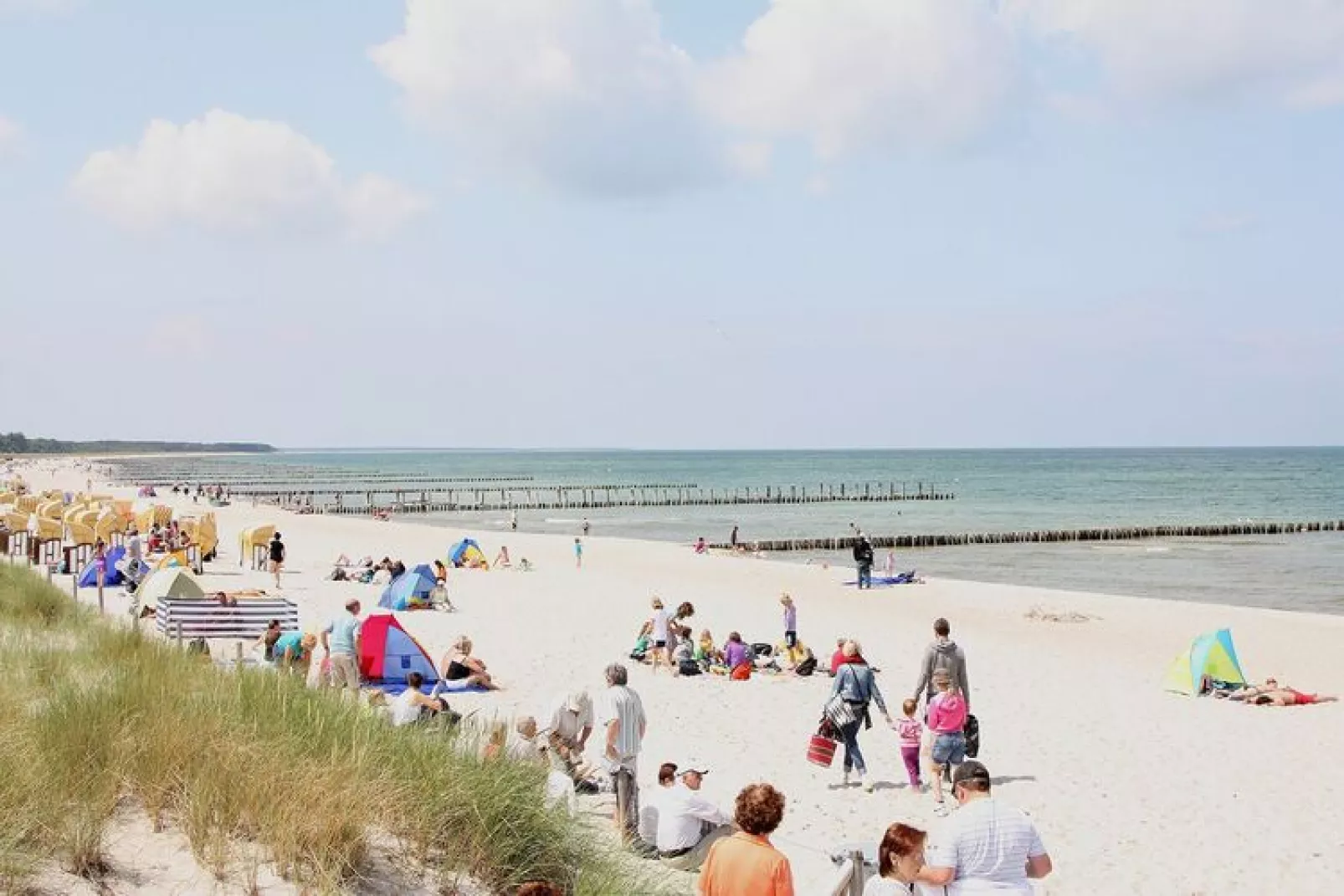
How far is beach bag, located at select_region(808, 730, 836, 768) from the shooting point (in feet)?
33.1

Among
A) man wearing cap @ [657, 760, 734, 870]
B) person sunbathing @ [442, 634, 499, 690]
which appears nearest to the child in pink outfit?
man wearing cap @ [657, 760, 734, 870]

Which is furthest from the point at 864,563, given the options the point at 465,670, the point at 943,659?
the point at 943,659

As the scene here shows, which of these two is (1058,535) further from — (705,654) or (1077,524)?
(705,654)

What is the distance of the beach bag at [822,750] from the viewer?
10086 mm

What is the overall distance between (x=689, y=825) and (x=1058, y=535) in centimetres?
Answer: 4597

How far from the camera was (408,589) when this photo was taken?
21438 millimetres

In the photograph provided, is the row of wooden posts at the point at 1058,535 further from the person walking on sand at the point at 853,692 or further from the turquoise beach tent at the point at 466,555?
the person walking on sand at the point at 853,692

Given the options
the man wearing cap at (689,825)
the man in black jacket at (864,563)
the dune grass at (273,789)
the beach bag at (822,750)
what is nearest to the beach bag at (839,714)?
the beach bag at (822,750)

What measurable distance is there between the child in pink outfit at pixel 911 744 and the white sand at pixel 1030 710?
0.20m

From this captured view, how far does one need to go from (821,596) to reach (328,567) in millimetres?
13353

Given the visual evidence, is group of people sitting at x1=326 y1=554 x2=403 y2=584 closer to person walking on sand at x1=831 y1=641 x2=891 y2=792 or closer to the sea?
person walking on sand at x1=831 y1=641 x2=891 y2=792

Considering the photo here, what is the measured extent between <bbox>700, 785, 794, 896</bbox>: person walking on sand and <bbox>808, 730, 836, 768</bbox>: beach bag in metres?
5.53

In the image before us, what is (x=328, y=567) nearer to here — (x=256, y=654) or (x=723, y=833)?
(x=256, y=654)

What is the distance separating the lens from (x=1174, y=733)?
12953 mm
